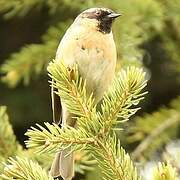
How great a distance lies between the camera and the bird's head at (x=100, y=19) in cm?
201

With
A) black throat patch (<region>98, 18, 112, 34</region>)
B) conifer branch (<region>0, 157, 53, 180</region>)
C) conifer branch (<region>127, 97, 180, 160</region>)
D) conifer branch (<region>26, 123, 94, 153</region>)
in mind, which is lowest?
conifer branch (<region>127, 97, 180, 160</region>)

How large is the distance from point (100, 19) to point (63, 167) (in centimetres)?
60

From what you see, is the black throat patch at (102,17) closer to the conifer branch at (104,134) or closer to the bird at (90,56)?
the bird at (90,56)

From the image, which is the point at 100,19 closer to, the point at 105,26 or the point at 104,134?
the point at 105,26

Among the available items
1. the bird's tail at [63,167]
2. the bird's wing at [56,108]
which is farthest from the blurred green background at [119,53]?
the bird's tail at [63,167]

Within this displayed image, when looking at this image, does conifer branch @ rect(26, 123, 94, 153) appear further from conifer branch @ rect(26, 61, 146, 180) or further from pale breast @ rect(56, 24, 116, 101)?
pale breast @ rect(56, 24, 116, 101)

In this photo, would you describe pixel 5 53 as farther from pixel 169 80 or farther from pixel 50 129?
pixel 50 129

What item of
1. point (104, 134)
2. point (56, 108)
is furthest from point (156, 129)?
point (104, 134)

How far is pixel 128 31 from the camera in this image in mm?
2324

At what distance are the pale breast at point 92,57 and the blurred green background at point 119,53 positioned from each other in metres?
0.30

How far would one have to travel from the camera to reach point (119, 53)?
2.32 metres

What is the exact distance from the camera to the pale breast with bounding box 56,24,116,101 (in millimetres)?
1862

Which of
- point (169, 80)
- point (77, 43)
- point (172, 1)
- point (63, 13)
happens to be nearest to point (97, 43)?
point (77, 43)

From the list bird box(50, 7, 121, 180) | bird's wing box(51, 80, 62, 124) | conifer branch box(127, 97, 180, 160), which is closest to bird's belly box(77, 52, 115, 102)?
bird box(50, 7, 121, 180)
